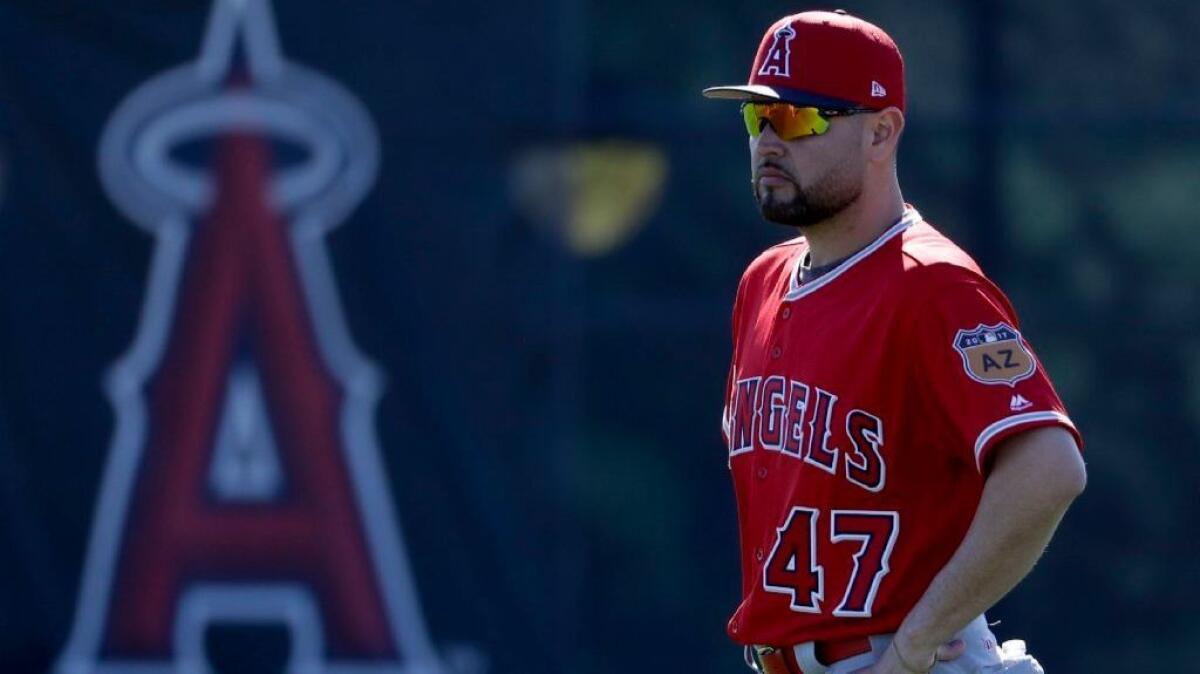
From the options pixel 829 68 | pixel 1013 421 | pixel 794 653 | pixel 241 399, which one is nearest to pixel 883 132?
pixel 829 68

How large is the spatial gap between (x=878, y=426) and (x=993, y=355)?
9.0 inches

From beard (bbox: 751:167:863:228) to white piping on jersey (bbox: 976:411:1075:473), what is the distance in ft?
A: 1.64

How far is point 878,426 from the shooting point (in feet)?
9.44

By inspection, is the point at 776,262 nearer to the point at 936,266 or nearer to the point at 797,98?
the point at 797,98

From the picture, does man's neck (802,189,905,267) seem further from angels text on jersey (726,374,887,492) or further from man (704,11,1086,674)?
angels text on jersey (726,374,887,492)

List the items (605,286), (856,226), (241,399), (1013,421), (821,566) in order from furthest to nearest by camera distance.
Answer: (605,286) < (241,399) < (856,226) < (821,566) < (1013,421)

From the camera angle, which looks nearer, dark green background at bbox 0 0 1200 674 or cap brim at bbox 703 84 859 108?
cap brim at bbox 703 84 859 108

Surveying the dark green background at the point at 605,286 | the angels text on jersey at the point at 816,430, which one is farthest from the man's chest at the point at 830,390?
the dark green background at the point at 605,286

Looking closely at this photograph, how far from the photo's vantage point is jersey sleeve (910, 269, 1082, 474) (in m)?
2.71

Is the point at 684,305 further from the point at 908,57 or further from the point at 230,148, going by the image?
the point at 230,148

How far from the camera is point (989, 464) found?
273 centimetres

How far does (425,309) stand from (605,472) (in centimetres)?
77

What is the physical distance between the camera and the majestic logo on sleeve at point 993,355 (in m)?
2.73

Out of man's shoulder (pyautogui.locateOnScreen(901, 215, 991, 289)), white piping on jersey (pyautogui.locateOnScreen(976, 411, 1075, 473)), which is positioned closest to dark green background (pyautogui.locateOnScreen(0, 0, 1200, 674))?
man's shoulder (pyautogui.locateOnScreen(901, 215, 991, 289))
